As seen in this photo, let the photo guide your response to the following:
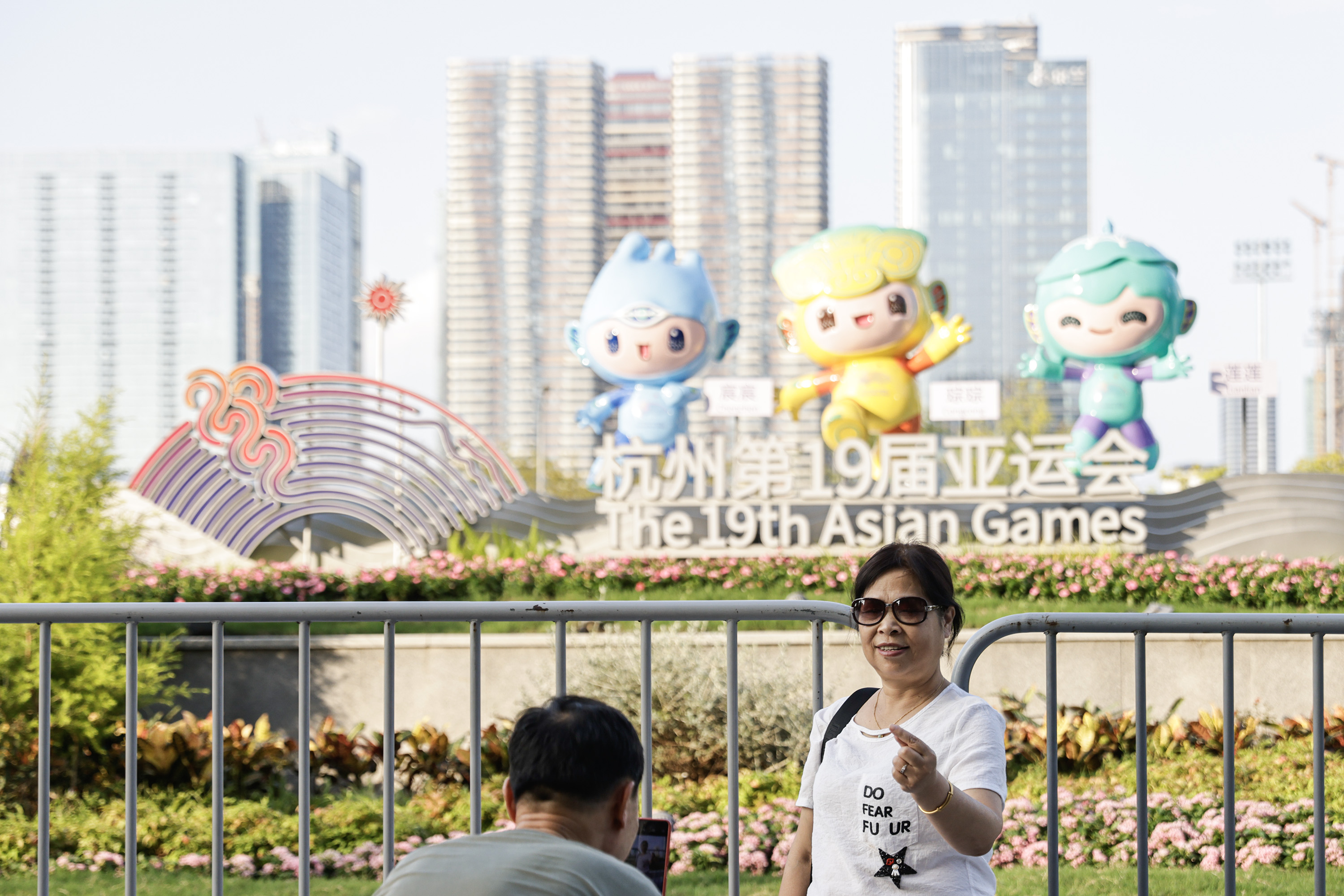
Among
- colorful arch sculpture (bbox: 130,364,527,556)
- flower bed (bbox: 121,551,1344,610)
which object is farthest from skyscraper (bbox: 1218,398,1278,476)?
colorful arch sculpture (bbox: 130,364,527,556)

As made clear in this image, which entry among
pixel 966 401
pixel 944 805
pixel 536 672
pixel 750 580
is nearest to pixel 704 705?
pixel 536 672

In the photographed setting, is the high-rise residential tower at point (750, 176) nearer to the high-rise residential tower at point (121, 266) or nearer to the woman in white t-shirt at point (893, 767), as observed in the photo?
the high-rise residential tower at point (121, 266)

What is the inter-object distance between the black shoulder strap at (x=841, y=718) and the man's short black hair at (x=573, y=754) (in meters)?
0.76

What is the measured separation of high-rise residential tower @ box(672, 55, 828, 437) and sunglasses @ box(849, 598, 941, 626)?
72205mm

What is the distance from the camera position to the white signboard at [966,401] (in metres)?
15.5

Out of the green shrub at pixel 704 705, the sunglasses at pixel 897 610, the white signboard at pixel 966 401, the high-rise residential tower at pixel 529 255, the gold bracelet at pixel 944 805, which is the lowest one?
the green shrub at pixel 704 705

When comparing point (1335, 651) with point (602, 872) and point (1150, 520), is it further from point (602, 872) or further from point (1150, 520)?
point (602, 872)

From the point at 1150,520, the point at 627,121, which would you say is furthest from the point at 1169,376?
the point at 627,121

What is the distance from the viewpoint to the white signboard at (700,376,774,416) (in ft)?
52.3

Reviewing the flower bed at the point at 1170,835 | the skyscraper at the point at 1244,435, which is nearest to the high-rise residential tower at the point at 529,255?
the skyscraper at the point at 1244,435

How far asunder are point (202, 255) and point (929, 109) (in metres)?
69.4

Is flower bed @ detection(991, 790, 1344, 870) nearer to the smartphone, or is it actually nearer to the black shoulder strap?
the black shoulder strap

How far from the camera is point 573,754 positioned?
5.41ft

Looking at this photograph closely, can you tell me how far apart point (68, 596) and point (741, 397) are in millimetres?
9340
